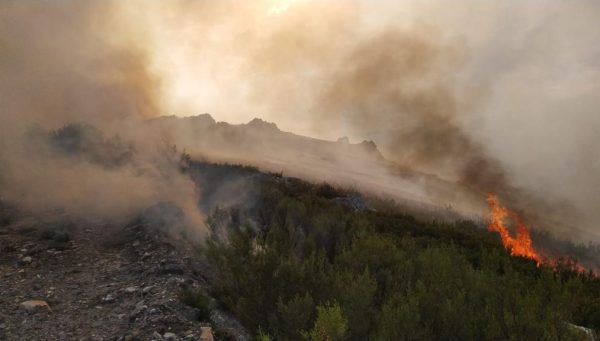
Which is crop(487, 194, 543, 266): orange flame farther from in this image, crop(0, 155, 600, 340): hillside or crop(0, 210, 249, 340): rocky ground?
crop(0, 210, 249, 340): rocky ground

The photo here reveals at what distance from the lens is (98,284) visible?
8664 mm

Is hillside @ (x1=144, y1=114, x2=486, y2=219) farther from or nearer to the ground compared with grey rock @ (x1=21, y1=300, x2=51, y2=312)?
farther from the ground

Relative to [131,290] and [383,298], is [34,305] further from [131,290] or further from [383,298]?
[383,298]

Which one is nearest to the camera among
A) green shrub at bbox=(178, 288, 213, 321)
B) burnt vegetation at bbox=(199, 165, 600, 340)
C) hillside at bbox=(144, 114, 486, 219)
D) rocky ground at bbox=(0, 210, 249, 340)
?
burnt vegetation at bbox=(199, 165, 600, 340)

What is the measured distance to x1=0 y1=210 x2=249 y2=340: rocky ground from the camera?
21.6 ft

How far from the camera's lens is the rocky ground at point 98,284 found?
660 cm

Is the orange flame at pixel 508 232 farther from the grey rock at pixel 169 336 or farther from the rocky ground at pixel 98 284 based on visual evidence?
the grey rock at pixel 169 336

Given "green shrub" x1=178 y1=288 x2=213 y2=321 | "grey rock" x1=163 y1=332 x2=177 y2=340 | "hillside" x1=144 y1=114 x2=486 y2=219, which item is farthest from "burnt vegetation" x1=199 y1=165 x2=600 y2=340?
"hillside" x1=144 y1=114 x2=486 y2=219

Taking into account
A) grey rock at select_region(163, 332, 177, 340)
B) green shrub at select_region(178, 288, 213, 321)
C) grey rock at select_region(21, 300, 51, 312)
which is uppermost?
green shrub at select_region(178, 288, 213, 321)

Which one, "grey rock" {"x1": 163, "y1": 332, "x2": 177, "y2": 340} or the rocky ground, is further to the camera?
the rocky ground

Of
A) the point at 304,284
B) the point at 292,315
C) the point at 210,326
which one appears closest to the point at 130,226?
the point at 210,326

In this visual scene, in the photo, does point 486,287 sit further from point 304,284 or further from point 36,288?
point 36,288

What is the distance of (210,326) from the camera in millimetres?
6828

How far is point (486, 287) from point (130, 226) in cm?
1044
